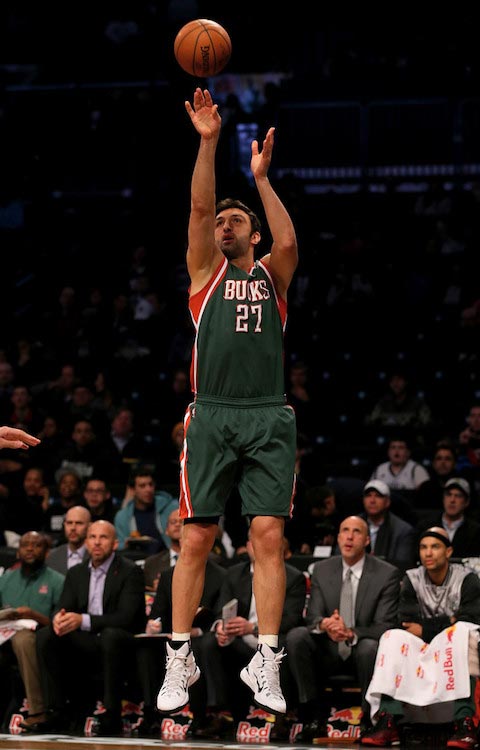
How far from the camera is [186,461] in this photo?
6781mm

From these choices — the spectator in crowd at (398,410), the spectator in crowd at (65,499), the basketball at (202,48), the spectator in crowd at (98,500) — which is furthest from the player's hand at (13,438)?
the spectator in crowd at (398,410)

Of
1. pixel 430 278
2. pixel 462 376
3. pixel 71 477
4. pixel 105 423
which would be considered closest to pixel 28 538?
pixel 71 477

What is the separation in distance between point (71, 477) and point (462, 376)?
543cm

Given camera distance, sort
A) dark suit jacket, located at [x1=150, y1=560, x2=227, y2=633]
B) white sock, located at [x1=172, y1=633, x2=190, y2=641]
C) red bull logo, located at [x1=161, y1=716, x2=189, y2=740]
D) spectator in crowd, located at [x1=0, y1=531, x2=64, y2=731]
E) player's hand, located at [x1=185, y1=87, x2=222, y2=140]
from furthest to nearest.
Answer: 1. spectator in crowd, located at [x1=0, y1=531, x2=64, y2=731]
2. dark suit jacket, located at [x1=150, y1=560, x2=227, y2=633]
3. red bull logo, located at [x1=161, y1=716, x2=189, y2=740]
4. white sock, located at [x1=172, y1=633, x2=190, y2=641]
5. player's hand, located at [x1=185, y1=87, x2=222, y2=140]

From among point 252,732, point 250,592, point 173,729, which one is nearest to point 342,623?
point 250,592

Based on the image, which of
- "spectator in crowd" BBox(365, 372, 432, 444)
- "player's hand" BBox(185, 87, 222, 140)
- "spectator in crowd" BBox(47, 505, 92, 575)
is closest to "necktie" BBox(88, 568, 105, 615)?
"spectator in crowd" BBox(47, 505, 92, 575)

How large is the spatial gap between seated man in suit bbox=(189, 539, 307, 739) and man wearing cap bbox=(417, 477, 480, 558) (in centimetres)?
163

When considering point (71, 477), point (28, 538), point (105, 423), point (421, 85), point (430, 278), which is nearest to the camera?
point (28, 538)

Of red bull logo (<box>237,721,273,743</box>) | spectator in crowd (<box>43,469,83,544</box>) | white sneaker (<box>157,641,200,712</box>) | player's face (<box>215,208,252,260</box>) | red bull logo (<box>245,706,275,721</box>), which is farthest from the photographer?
spectator in crowd (<box>43,469,83,544</box>)

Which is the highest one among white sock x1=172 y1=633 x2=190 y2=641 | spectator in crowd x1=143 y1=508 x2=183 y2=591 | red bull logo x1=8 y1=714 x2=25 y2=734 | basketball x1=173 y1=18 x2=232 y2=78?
basketball x1=173 y1=18 x2=232 y2=78

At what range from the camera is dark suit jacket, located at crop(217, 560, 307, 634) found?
1034cm

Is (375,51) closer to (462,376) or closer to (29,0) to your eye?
(29,0)

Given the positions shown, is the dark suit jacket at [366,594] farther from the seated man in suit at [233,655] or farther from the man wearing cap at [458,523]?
the man wearing cap at [458,523]

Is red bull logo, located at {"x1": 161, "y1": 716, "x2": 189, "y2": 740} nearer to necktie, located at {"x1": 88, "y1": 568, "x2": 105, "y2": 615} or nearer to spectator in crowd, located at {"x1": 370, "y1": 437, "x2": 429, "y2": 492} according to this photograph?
necktie, located at {"x1": 88, "y1": 568, "x2": 105, "y2": 615}
